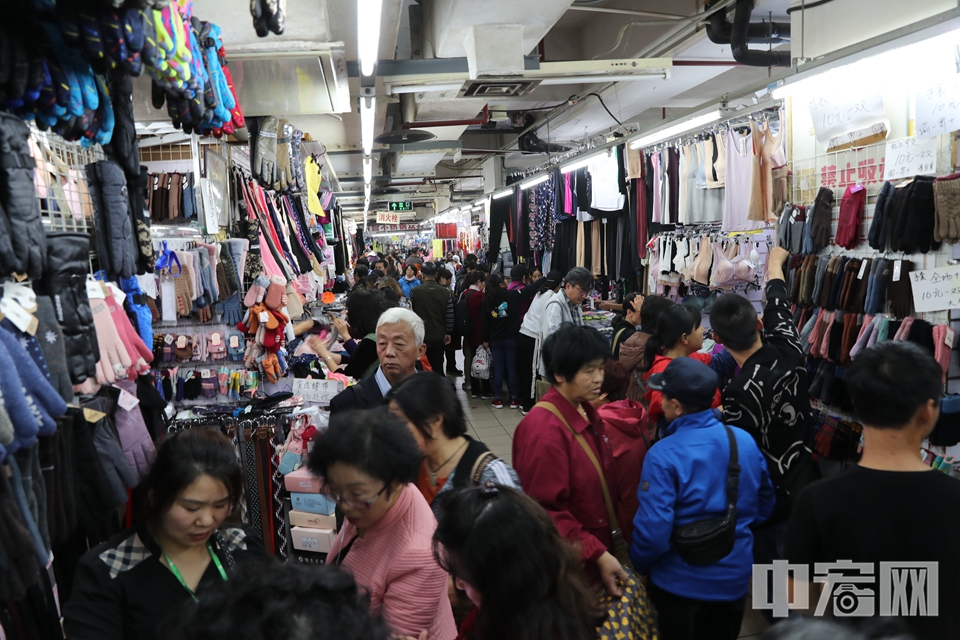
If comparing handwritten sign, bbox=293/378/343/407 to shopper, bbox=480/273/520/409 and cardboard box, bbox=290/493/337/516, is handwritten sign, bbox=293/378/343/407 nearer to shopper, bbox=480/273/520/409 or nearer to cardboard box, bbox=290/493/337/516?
cardboard box, bbox=290/493/337/516

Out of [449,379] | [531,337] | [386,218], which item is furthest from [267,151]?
Answer: [386,218]

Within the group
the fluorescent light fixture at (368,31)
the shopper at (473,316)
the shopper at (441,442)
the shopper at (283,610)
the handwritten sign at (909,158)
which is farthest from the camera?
the shopper at (473,316)

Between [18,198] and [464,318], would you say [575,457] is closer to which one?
[18,198]

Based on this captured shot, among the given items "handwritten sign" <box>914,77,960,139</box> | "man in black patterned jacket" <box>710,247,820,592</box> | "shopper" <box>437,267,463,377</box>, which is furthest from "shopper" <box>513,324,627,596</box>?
"shopper" <box>437,267,463,377</box>

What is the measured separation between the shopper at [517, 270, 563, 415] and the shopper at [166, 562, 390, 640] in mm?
5871

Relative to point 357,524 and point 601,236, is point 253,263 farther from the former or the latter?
point 601,236

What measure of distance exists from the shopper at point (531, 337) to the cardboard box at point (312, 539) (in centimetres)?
371

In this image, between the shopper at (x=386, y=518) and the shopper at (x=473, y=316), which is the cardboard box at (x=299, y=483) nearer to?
the shopper at (x=386, y=518)

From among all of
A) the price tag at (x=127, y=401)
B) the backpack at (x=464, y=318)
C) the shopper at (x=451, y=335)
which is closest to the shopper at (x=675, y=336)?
the price tag at (x=127, y=401)

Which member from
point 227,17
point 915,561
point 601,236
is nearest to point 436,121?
point 601,236

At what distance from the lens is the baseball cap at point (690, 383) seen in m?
2.42

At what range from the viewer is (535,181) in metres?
10.3

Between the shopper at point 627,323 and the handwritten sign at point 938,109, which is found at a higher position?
the handwritten sign at point 938,109

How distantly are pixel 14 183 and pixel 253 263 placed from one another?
2.94m
